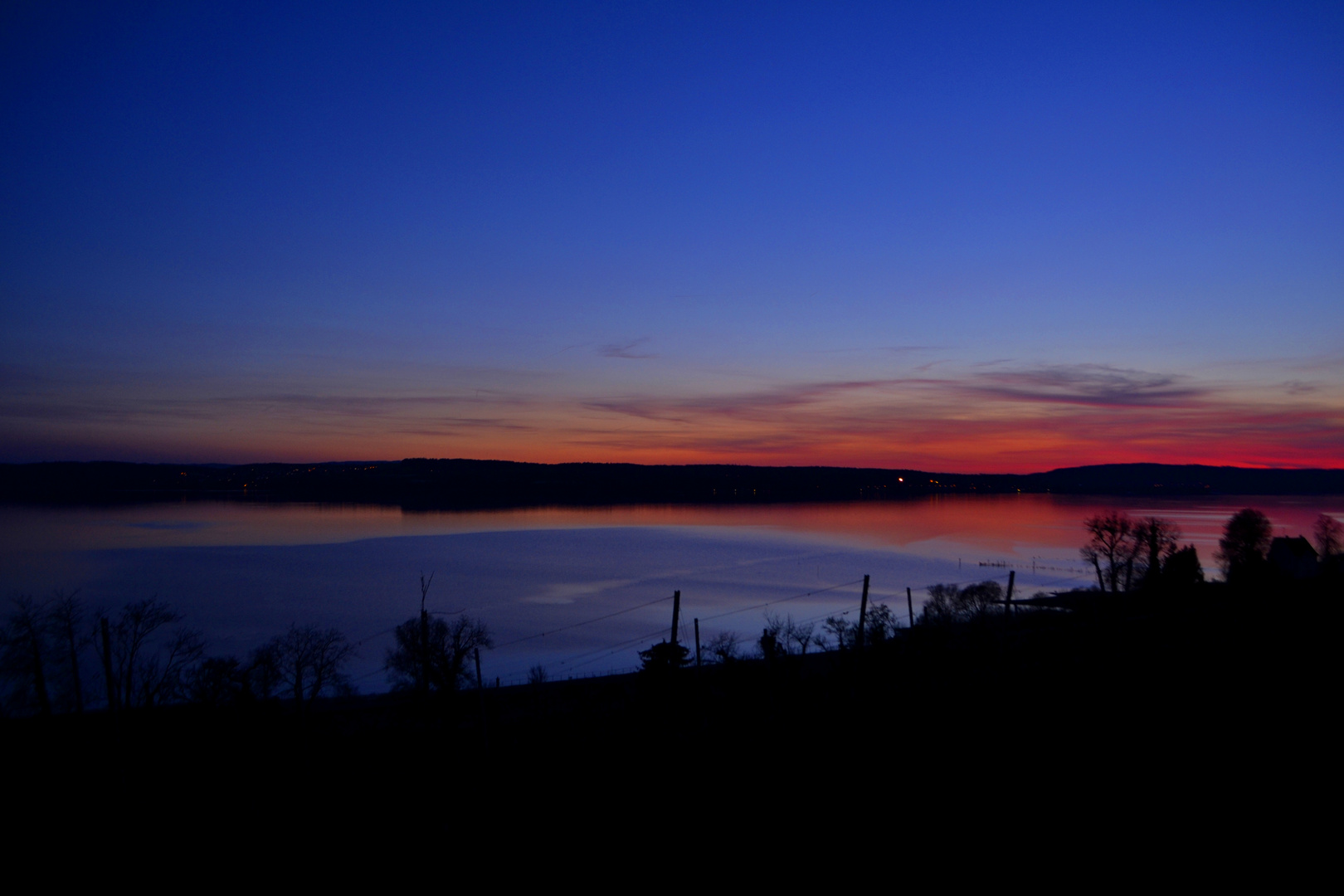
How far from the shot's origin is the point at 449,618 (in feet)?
116

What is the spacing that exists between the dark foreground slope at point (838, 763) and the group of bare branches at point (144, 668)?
5.71 m

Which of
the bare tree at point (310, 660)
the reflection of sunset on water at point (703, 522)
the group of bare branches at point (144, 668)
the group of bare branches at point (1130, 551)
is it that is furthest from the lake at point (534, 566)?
the group of bare branches at point (1130, 551)

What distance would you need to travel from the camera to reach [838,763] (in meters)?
7.40

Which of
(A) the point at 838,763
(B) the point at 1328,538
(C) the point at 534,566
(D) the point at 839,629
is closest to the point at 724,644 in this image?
(D) the point at 839,629

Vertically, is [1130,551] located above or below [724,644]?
above

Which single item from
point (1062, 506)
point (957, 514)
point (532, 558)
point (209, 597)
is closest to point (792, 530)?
point (532, 558)

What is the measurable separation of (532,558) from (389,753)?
137 feet

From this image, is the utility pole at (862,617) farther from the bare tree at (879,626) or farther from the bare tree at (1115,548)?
the bare tree at (1115,548)

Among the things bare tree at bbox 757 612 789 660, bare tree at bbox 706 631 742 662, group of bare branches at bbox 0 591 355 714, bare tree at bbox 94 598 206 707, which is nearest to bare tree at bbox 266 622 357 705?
group of bare branches at bbox 0 591 355 714

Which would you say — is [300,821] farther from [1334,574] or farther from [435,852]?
[1334,574]

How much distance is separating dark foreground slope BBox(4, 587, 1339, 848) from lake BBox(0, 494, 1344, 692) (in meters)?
12.8

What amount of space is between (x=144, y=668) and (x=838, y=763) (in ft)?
86.7

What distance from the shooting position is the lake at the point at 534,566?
113 ft

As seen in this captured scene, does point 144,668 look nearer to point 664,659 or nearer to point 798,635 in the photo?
point 664,659
